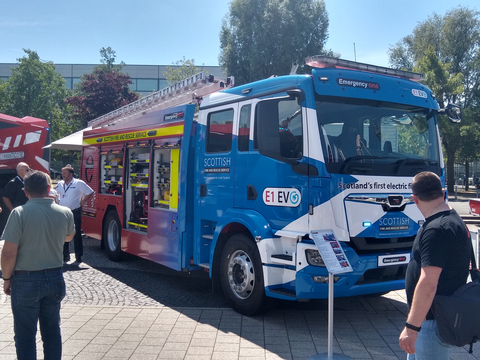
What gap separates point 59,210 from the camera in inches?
158

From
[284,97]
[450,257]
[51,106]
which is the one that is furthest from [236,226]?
[51,106]

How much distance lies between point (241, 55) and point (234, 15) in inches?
118

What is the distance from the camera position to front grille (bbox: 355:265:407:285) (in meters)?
5.29

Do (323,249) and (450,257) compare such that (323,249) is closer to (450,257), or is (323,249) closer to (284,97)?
(450,257)

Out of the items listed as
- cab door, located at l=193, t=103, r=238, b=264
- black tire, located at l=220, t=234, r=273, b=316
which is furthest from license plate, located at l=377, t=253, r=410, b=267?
cab door, located at l=193, t=103, r=238, b=264

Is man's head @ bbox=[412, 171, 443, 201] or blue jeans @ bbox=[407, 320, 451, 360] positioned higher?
man's head @ bbox=[412, 171, 443, 201]

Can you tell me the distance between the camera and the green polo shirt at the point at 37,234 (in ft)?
12.3

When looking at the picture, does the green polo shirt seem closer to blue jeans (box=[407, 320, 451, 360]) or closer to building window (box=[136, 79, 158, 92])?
blue jeans (box=[407, 320, 451, 360])

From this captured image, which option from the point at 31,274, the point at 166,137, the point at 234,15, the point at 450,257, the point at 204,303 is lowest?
the point at 204,303

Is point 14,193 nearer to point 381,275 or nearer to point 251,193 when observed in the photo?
point 251,193

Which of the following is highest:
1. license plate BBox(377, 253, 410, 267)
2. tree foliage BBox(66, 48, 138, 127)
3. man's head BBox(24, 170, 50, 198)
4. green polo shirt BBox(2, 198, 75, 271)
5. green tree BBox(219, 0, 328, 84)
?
green tree BBox(219, 0, 328, 84)

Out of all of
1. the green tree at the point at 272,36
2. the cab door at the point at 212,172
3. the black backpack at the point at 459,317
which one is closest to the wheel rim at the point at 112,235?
the cab door at the point at 212,172

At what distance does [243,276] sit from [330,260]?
192 centimetres

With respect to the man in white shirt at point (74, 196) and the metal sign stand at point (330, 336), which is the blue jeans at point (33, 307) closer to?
the metal sign stand at point (330, 336)
